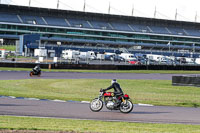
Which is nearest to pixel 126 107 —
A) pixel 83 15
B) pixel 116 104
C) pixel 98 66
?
A: pixel 116 104

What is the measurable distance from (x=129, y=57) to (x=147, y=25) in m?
44.5

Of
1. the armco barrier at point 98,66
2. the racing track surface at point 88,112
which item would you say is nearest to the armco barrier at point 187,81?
the racing track surface at point 88,112

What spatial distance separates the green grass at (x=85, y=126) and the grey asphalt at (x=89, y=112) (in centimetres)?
121

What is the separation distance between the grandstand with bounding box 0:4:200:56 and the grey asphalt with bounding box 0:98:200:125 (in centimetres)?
7239

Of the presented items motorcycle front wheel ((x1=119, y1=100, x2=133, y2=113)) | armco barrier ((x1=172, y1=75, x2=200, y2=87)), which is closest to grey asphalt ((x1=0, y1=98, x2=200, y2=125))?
motorcycle front wheel ((x1=119, y1=100, x2=133, y2=113))

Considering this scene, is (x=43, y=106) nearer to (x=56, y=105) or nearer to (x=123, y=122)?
(x=56, y=105)

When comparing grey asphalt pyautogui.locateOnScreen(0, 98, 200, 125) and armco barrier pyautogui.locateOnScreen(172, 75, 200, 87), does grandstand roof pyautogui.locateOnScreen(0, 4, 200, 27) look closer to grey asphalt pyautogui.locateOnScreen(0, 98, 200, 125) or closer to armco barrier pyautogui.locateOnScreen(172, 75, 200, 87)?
armco barrier pyautogui.locateOnScreen(172, 75, 200, 87)

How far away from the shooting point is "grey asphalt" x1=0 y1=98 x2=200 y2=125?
15.9m

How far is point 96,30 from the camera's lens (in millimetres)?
112938

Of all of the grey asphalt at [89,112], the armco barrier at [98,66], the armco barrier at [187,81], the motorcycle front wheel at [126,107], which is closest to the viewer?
the grey asphalt at [89,112]

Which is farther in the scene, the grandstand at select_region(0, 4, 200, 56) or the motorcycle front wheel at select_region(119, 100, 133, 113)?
the grandstand at select_region(0, 4, 200, 56)

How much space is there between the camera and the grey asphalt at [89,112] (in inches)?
627

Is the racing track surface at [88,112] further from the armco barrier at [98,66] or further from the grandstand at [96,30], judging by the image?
the grandstand at [96,30]

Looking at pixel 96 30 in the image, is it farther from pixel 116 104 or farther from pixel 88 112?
pixel 88 112
